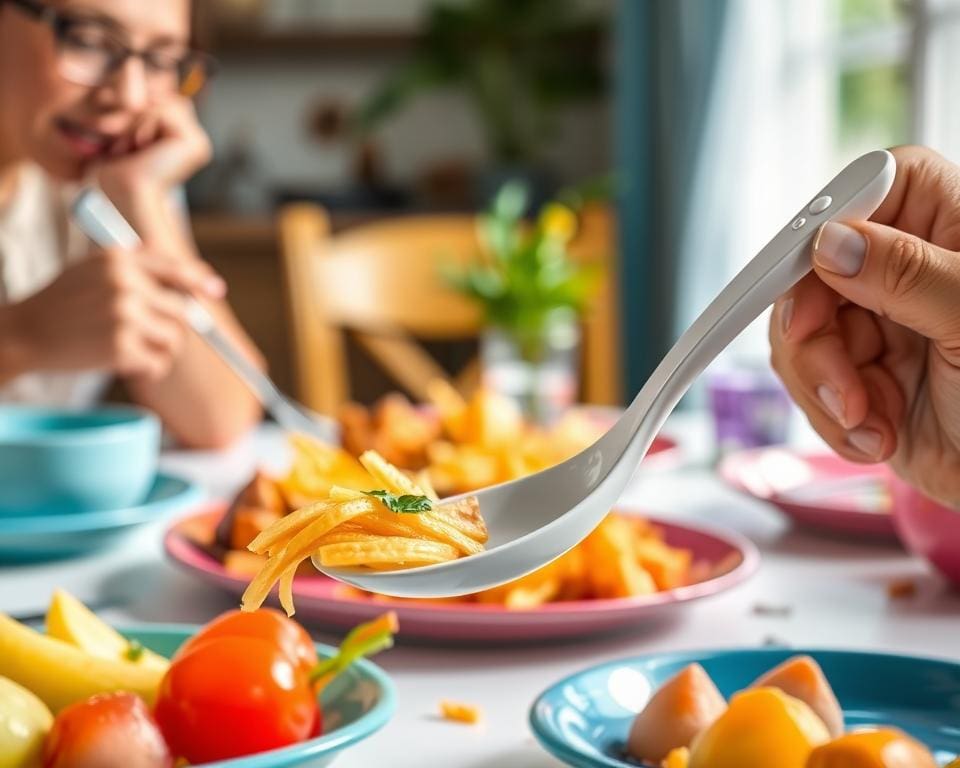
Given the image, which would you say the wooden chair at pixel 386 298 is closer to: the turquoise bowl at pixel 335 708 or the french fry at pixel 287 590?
the turquoise bowl at pixel 335 708

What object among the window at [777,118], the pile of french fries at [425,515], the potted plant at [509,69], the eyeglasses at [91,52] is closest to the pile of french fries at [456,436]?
the pile of french fries at [425,515]

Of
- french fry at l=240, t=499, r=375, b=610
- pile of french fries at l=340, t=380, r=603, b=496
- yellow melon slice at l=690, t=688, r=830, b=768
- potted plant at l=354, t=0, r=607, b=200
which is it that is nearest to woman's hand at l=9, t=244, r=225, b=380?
pile of french fries at l=340, t=380, r=603, b=496

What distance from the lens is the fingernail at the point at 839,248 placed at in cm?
56

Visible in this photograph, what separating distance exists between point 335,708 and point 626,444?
163mm

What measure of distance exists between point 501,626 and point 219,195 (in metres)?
3.33

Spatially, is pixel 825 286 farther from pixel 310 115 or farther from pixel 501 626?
pixel 310 115

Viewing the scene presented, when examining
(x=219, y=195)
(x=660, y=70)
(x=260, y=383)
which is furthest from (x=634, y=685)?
Result: (x=219, y=195)

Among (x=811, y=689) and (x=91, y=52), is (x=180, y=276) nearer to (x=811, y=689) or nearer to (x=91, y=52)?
(x=91, y=52)

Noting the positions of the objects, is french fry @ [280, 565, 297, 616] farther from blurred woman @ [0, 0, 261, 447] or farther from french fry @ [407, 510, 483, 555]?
blurred woman @ [0, 0, 261, 447]

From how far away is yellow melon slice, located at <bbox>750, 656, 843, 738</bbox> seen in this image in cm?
52

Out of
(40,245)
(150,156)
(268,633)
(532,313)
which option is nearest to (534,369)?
(532,313)

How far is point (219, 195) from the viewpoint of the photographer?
3877mm

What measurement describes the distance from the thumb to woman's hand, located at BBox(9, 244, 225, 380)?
31.1 inches

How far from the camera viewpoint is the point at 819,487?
1.13 m
